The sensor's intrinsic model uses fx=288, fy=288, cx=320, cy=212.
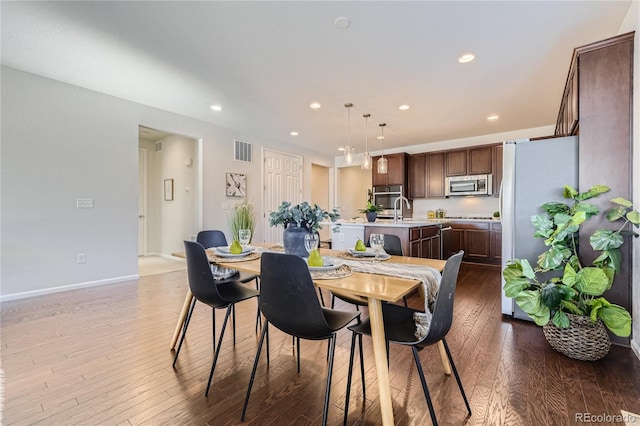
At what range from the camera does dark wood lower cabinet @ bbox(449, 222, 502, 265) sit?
205 inches

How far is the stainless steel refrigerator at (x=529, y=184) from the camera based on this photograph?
2.46 meters

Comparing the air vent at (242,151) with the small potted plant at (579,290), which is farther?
the air vent at (242,151)

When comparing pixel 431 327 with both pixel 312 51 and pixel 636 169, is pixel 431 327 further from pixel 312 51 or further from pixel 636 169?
pixel 312 51

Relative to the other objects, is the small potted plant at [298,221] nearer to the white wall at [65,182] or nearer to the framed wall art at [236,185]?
the white wall at [65,182]

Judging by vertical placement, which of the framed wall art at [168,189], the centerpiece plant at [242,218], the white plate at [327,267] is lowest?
the white plate at [327,267]

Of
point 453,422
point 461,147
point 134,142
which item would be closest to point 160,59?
point 134,142

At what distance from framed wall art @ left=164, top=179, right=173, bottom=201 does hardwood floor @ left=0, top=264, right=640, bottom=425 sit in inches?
138

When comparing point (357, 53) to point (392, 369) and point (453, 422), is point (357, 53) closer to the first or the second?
point (392, 369)

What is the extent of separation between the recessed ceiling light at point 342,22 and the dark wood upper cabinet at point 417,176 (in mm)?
4587

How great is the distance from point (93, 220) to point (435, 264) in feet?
14.0

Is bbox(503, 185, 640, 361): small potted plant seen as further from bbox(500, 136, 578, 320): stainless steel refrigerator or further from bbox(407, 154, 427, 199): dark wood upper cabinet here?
bbox(407, 154, 427, 199): dark wood upper cabinet

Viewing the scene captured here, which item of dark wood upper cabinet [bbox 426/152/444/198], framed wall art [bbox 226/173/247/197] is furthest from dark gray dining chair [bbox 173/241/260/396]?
dark wood upper cabinet [bbox 426/152/444/198]

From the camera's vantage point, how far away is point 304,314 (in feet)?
4.35

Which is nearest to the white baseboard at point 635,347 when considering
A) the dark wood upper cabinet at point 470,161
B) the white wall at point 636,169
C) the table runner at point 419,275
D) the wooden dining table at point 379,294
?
the white wall at point 636,169
